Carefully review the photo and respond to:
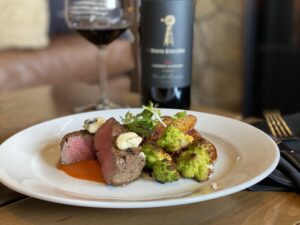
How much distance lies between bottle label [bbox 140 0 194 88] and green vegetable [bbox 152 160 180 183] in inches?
15.9

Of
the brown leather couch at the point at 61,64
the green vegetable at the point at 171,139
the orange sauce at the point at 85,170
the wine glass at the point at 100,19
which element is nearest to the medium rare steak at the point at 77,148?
the orange sauce at the point at 85,170

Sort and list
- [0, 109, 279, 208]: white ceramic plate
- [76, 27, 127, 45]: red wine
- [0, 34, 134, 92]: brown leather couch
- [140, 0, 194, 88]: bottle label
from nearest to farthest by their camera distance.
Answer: [0, 109, 279, 208]: white ceramic plate → [140, 0, 194, 88]: bottle label → [76, 27, 127, 45]: red wine → [0, 34, 134, 92]: brown leather couch

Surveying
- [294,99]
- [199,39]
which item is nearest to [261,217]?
[294,99]

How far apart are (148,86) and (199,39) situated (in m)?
2.34

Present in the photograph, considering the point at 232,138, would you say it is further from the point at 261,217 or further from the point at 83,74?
the point at 83,74

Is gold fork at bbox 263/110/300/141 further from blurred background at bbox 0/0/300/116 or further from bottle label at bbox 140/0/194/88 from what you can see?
blurred background at bbox 0/0/300/116

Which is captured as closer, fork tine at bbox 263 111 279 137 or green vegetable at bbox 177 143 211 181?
green vegetable at bbox 177 143 211 181

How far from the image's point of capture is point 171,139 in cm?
68

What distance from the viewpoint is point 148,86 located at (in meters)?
1.06

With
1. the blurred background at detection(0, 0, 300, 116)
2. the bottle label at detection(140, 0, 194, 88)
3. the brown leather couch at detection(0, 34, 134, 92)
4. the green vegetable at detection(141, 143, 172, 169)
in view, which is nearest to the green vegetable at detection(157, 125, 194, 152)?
the green vegetable at detection(141, 143, 172, 169)

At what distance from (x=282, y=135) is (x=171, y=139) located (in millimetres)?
261

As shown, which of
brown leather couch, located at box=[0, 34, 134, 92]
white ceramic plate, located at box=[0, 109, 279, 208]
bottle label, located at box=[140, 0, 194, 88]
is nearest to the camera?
white ceramic plate, located at box=[0, 109, 279, 208]

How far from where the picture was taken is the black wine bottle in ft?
3.29

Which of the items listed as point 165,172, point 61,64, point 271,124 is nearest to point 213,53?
point 61,64
